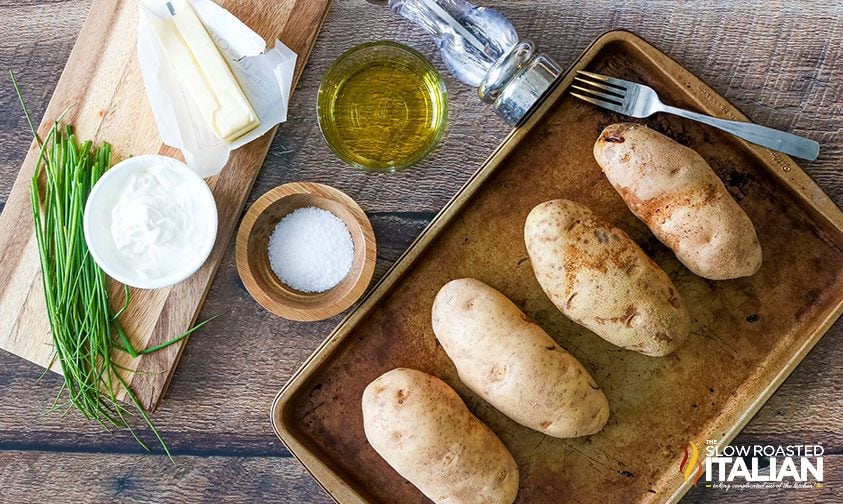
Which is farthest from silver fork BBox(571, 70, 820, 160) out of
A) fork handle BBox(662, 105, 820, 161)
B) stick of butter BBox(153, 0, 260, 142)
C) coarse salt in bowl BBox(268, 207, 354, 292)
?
stick of butter BBox(153, 0, 260, 142)

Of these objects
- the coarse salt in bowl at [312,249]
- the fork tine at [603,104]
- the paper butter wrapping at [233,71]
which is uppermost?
the fork tine at [603,104]

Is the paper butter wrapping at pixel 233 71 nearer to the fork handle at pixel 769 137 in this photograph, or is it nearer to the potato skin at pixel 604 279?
the potato skin at pixel 604 279

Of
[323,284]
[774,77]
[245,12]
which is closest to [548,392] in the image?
[323,284]

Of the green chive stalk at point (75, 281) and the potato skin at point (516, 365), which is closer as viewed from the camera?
the potato skin at point (516, 365)

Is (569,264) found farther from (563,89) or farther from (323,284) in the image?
(323,284)

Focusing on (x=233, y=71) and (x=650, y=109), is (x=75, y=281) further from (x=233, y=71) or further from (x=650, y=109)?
(x=650, y=109)

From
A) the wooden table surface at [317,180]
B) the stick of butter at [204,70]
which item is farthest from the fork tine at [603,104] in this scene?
the stick of butter at [204,70]
